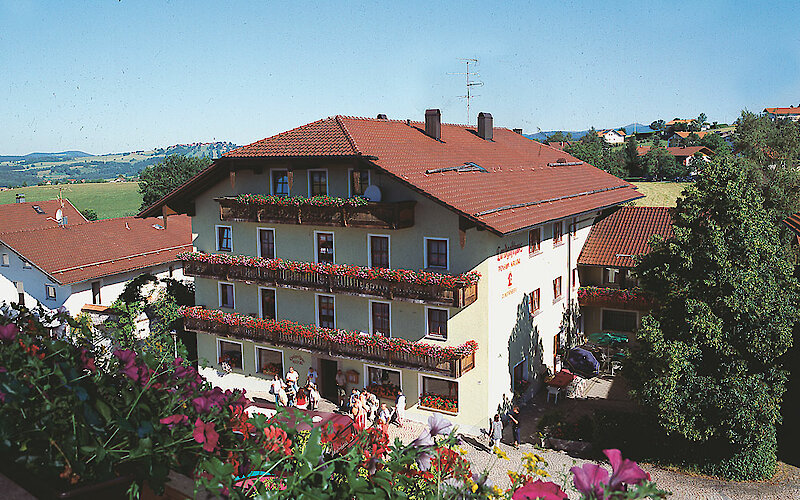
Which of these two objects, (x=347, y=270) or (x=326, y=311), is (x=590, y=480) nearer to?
(x=347, y=270)

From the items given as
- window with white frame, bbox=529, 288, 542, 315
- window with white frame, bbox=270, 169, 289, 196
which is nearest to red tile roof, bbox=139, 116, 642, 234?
window with white frame, bbox=270, 169, 289, 196

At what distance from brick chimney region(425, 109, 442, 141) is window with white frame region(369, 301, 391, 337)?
901 centimetres

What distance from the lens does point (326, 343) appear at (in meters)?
24.3

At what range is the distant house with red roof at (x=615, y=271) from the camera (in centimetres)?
2900

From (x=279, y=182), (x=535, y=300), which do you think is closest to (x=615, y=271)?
(x=535, y=300)

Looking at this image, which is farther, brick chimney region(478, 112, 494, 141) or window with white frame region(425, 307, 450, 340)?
brick chimney region(478, 112, 494, 141)

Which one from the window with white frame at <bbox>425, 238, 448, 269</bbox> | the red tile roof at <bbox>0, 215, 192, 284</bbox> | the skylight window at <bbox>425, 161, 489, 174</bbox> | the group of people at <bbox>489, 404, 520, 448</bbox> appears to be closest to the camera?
the group of people at <bbox>489, 404, 520, 448</bbox>

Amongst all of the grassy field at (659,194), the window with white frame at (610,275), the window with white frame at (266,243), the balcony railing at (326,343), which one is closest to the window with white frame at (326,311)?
the balcony railing at (326,343)

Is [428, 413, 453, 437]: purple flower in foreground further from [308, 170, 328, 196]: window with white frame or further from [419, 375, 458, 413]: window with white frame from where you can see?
[308, 170, 328, 196]: window with white frame

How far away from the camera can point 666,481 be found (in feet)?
A: 60.2

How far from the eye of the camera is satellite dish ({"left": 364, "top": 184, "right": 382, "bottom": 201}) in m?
23.2

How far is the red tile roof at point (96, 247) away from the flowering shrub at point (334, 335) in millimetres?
11898

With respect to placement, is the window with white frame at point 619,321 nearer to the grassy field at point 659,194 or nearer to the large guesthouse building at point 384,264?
the large guesthouse building at point 384,264

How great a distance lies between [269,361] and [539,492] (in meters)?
25.5
